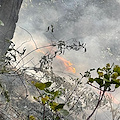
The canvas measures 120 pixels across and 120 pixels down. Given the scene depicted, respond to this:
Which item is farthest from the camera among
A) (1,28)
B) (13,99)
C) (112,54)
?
(112,54)

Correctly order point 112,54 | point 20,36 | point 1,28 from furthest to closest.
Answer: point 112,54
point 20,36
point 1,28

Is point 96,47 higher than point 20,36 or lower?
higher

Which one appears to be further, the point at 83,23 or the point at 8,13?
the point at 83,23

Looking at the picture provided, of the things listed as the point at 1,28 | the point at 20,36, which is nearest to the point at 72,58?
the point at 20,36

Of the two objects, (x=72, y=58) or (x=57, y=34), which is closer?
(x=72, y=58)

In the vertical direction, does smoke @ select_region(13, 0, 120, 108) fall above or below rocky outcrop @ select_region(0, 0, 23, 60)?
above

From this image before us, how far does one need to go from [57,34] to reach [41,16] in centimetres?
212

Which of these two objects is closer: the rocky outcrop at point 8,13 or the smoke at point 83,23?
the rocky outcrop at point 8,13

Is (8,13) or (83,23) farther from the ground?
(83,23)

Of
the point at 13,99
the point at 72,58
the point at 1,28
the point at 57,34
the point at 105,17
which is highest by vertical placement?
the point at 105,17

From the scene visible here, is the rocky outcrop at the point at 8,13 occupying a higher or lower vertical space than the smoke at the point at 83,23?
lower

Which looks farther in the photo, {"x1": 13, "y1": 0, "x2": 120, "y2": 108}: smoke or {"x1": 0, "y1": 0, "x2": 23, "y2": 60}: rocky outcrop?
{"x1": 13, "y1": 0, "x2": 120, "y2": 108}: smoke

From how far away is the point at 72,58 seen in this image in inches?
504

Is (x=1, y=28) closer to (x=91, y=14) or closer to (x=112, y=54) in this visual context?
(x=112, y=54)
